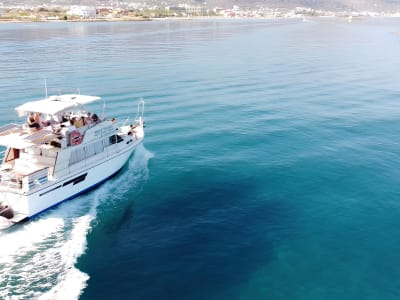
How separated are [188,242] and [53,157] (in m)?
13.3

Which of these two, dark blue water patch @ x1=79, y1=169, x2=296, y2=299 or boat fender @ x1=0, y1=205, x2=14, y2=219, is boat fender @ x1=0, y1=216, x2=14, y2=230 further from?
dark blue water patch @ x1=79, y1=169, x2=296, y2=299

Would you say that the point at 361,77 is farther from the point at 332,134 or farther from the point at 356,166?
the point at 356,166

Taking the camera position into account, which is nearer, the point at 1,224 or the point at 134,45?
the point at 1,224

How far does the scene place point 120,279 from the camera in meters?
23.3

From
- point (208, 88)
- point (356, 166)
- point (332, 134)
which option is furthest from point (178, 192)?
point (208, 88)

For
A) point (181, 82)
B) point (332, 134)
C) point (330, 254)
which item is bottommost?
point (330, 254)

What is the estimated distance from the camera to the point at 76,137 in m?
32.3

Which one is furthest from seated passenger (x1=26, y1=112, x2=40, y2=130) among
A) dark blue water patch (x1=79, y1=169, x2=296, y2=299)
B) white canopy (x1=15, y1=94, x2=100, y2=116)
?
dark blue water patch (x1=79, y1=169, x2=296, y2=299)

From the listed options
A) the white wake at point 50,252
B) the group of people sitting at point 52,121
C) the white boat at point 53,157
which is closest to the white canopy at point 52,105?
the white boat at point 53,157

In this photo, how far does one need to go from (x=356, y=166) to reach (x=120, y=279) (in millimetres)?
27534

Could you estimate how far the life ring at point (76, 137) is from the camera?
32.0m

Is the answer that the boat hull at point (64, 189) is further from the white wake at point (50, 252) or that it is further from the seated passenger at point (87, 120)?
the seated passenger at point (87, 120)

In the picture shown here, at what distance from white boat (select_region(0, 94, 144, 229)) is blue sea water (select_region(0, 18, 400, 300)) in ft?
4.82

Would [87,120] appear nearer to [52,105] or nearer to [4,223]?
[52,105]
